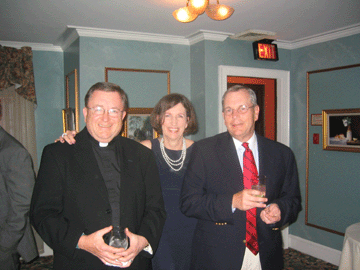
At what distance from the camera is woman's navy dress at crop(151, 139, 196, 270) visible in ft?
7.13

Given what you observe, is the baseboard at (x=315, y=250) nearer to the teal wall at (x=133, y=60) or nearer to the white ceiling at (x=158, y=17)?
the teal wall at (x=133, y=60)

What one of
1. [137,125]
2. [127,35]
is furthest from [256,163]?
[127,35]

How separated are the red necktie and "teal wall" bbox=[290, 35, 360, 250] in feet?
9.28

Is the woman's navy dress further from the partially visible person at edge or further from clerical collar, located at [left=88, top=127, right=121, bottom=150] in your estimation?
clerical collar, located at [left=88, top=127, right=121, bottom=150]

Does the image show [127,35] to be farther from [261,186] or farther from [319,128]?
[261,186]

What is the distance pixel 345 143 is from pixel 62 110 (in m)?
4.17

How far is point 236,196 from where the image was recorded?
5.29ft

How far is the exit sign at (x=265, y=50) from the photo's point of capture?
14.4 ft

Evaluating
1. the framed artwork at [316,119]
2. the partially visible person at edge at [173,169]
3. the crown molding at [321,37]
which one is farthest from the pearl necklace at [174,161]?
the crown molding at [321,37]

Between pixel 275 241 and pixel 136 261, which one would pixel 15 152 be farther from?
pixel 275 241

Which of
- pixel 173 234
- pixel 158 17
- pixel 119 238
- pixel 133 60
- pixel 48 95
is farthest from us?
pixel 48 95

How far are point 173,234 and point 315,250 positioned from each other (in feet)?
10.3

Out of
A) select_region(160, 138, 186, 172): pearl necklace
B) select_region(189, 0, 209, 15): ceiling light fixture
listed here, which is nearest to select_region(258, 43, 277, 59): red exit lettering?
select_region(189, 0, 209, 15): ceiling light fixture

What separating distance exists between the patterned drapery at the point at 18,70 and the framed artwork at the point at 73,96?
485mm
